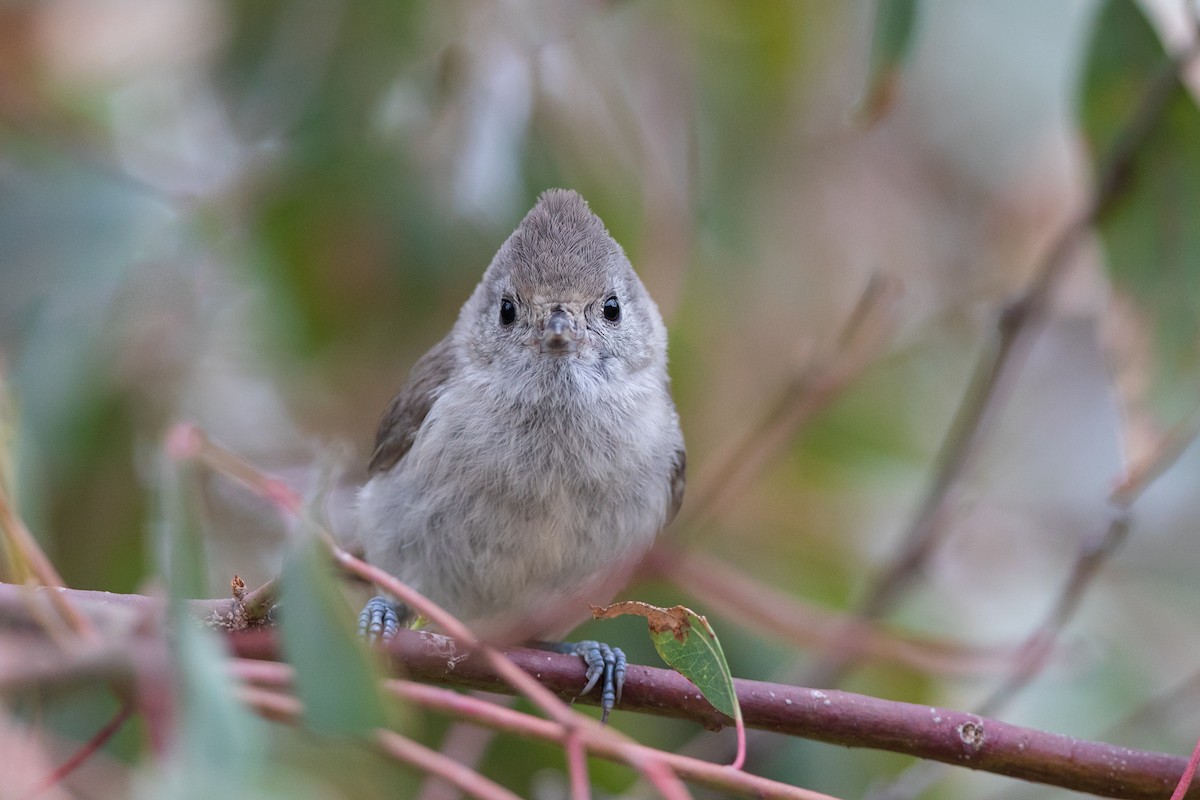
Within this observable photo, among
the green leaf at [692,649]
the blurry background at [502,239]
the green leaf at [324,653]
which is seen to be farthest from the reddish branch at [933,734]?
the blurry background at [502,239]

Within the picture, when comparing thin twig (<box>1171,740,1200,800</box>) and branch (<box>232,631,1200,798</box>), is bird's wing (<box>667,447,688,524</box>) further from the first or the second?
thin twig (<box>1171,740,1200,800</box>)

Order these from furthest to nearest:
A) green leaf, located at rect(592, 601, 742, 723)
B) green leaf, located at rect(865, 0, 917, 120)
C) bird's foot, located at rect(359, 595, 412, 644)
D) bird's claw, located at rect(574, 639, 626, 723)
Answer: bird's foot, located at rect(359, 595, 412, 644)
green leaf, located at rect(865, 0, 917, 120)
bird's claw, located at rect(574, 639, 626, 723)
green leaf, located at rect(592, 601, 742, 723)

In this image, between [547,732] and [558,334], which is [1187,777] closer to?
[547,732]

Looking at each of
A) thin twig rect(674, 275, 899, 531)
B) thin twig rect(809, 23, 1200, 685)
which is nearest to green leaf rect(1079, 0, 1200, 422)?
thin twig rect(809, 23, 1200, 685)

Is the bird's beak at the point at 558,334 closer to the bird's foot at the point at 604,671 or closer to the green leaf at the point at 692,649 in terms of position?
the bird's foot at the point at 604,671

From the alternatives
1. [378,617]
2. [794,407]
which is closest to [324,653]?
[378,617]

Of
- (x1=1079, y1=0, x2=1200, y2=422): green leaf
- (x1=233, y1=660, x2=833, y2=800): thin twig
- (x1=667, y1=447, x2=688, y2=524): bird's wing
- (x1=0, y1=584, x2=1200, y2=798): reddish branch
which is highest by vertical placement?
(x1=1079, y1=0, x2=1200, y2=422): green leaf

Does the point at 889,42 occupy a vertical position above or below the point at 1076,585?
above

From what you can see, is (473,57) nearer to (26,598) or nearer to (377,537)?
(377,537)
